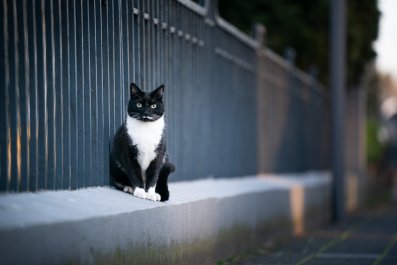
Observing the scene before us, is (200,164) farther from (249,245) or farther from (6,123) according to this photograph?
(6,123)

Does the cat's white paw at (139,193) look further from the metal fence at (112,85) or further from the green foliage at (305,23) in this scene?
the green foliage at (305,23)

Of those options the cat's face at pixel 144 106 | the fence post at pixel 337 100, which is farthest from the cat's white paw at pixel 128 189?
the fence post at pixel 337 100

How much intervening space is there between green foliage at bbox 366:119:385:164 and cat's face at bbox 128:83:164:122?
29.9 metres

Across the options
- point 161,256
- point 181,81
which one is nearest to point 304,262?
point 181,81

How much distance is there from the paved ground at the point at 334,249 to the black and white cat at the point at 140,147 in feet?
8.95

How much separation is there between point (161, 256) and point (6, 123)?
8.32 ft

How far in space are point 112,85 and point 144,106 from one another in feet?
2.34

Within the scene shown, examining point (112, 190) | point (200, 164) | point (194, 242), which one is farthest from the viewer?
point (200, 164)

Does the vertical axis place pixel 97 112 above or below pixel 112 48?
below

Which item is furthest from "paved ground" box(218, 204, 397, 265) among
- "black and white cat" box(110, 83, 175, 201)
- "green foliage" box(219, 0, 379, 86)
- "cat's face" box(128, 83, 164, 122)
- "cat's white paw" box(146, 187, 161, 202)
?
"green foliage" box(219, 0, 379, 86)

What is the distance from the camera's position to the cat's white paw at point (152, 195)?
8.99 m

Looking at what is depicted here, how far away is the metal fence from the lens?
7141 millimetres

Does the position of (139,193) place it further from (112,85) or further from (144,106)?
(112,85)

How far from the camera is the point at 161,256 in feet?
29.1
